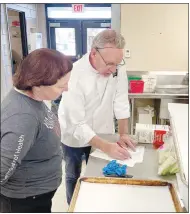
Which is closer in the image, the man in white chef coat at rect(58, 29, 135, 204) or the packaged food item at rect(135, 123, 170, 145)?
the man in white chef coat at rect(58, 29, 135, 204)

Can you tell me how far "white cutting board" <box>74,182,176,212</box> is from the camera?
793 millimetres

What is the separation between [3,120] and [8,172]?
0.16 meters

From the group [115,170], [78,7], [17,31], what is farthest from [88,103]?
[78,7]

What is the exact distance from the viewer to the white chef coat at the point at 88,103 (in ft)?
4.18

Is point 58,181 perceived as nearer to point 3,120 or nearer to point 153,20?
point 3,120

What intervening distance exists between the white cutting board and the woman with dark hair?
16cm

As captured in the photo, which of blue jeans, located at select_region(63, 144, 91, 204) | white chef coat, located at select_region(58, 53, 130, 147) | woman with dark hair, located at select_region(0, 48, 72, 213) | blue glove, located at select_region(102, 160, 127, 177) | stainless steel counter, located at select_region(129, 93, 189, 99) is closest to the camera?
woman with dark hair, located at select_region(0, 48, 72, 213)

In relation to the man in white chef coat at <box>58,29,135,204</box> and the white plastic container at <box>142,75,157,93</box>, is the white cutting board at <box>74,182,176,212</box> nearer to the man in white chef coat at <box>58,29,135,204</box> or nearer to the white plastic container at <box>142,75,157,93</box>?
the man in white chef coat at <box>58,29,135,204</box>

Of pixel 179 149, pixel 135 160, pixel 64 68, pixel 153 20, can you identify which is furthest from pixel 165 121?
pixel 64 68

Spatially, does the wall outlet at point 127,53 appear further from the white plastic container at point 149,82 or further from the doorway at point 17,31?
the doorway at point 17,31

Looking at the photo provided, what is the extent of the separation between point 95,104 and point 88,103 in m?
0.04

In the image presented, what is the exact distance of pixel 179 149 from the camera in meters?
0.78

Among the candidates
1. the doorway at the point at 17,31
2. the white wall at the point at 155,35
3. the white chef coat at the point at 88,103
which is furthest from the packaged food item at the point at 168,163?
the white wall at the point at 155,35

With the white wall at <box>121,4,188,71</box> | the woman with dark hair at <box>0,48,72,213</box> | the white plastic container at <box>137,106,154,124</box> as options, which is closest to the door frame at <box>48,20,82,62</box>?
the woman with dark hair at <box>0,48,72,213</box>
